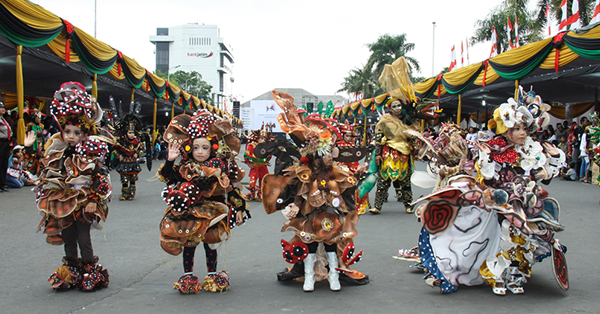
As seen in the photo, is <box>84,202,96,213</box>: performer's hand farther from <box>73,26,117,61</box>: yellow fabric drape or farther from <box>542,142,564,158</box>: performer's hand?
<box>73,26,117,61</box>: yellow fabric drape

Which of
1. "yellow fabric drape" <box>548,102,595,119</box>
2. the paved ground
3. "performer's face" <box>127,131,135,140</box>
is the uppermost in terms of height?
"yellow fabric drape" <box>548,102,595,119</box>

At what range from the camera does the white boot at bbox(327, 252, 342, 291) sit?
4434mm

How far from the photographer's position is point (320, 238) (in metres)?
4.40

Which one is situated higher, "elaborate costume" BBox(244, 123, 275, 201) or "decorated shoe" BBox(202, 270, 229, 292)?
"elaborate costume" BBox(244, 123, 275, 201)

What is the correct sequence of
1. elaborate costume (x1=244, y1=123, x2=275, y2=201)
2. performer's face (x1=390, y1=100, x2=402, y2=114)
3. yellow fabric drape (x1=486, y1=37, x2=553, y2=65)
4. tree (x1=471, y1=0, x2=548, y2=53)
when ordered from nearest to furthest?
performer's face (x1=390, y1=100, x2=402, y2=114), elaborate costume (x1=244, y1=123, x2=275, y2=201), yellow fabric drape (x1=486, y1=37, x2=553, y2=65), tree (x1=471, y1=0, x2=548, y2=53)

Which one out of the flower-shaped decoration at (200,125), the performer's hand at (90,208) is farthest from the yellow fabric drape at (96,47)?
the flower-shaped decoration at (200,125)

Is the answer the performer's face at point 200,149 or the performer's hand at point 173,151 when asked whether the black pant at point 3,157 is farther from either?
the performer's face at point 200,149

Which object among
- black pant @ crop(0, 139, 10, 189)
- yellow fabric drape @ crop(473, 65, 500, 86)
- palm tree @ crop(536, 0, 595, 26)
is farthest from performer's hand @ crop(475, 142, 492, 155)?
palm tree @ crop(536, 0, 595, 26)

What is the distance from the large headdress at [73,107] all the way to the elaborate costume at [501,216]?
319 cm

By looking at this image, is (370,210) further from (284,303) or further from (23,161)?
(23,161)

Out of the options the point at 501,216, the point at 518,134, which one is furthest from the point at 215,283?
the point at 518,134

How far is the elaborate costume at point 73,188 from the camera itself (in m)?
4.30

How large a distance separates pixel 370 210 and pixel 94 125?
5508 millimetres

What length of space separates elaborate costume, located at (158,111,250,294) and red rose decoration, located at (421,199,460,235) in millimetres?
1702
